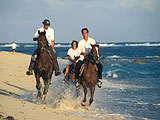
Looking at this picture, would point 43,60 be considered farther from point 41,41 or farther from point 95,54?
point 95,54

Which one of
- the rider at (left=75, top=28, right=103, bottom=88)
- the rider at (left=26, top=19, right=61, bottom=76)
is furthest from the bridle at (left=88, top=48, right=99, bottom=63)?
the rider at (left=26, top=19, right=61, bottom=76)

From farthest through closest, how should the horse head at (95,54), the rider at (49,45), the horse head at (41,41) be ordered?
1. the rider at (49,45)
2. the horse head at (41,41)
3. the horse head at (95,54)

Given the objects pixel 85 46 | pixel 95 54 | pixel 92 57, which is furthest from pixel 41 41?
pixel 95 54

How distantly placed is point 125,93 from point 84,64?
6.48 metres

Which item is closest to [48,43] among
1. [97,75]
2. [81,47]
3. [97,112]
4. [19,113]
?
[81,47]

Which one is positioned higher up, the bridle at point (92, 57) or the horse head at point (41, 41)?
the horse head at point (41, 41)

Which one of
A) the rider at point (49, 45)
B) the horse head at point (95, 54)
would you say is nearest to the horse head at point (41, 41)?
the rider at point (49, 45)

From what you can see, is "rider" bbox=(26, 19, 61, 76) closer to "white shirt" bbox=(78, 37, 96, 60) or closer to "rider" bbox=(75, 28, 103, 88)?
"rider" bbox=(75, 28, 103, 88)

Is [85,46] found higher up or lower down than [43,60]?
higher up

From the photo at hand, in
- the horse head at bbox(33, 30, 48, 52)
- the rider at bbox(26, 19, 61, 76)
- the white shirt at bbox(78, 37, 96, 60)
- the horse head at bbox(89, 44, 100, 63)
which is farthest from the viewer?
the rider at bbox(26, 19, 61, 76)

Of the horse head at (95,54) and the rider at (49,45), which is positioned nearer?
the horse head at (95,54)

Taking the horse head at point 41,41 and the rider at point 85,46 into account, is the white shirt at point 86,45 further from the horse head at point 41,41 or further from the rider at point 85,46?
the horse head at point 41,41

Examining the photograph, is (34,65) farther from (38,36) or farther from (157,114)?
(157,114)

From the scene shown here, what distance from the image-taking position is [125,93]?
56.3 feet
